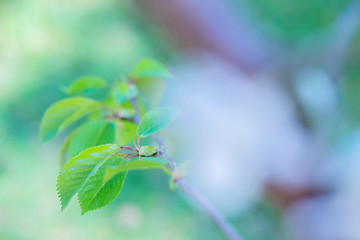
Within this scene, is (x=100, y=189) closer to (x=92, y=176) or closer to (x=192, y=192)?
(x=92, y=176)

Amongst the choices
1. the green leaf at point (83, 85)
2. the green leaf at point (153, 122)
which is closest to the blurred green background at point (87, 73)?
the green leaf at point (83, 85)

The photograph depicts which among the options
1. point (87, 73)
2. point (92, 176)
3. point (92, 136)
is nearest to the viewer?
point (92, 176)

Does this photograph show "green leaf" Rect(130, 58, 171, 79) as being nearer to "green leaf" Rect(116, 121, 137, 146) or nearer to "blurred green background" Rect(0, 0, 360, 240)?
"green leaf" Rect(116, 121, 137, 146)

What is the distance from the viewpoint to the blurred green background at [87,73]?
1.65 m

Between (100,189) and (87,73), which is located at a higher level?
(87,73)

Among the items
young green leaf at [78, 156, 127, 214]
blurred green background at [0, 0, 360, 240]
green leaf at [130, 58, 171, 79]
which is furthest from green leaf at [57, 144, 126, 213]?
blurred green background at [0, 0, 360, 240]

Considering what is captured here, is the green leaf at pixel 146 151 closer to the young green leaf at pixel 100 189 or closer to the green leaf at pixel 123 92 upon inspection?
the young green leaf at pixel 100 189

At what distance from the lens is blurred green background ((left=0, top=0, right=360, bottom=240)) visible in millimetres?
1649

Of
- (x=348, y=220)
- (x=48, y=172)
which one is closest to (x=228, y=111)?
(x=348, y=220)

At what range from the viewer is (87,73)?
219 cm

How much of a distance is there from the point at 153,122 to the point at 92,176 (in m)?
0.11

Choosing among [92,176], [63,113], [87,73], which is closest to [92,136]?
[63,113]

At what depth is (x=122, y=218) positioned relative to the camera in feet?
5.52

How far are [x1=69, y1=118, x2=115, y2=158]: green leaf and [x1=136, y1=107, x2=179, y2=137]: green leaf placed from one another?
0.11 metres
